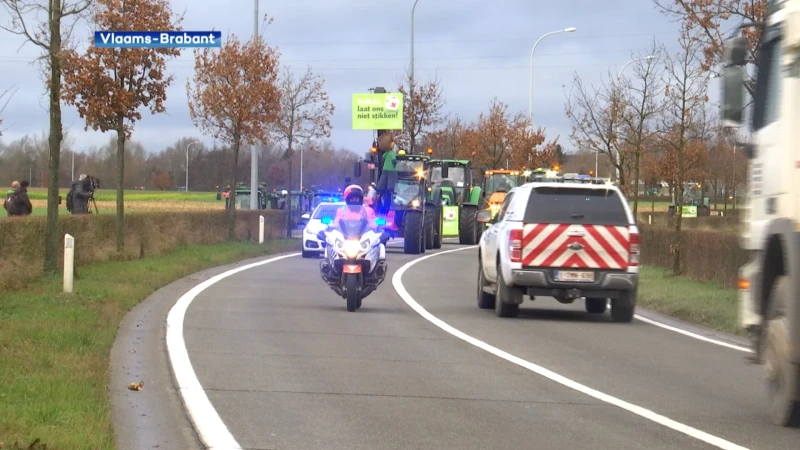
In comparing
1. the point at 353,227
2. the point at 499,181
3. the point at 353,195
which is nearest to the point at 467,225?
the point at 499,181

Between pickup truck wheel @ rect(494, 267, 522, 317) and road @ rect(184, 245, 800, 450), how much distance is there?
213mm

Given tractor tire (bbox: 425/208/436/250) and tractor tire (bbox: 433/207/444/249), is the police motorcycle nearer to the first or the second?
tractor tire (bbox: 425/208/436/250)

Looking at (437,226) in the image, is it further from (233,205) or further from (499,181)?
(499,181)

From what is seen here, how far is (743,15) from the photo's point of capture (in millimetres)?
18672

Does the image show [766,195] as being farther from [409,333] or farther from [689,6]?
[689,6]

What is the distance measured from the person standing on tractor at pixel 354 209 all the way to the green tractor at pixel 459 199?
22.3 metres

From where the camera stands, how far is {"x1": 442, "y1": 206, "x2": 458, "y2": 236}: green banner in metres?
41.2

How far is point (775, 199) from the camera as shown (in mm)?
8133

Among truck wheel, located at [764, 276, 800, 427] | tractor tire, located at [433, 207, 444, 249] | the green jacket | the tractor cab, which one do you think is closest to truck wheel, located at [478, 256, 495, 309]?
the green jacket

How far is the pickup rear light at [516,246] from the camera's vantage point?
15227mm

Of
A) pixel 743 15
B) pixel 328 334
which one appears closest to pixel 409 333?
pixel 328 334

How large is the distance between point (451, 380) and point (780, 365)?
3.03 metres

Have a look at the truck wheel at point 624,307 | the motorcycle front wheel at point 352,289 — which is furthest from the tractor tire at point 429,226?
the truck wheel at point 624,307

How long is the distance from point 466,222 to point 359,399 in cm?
3168
